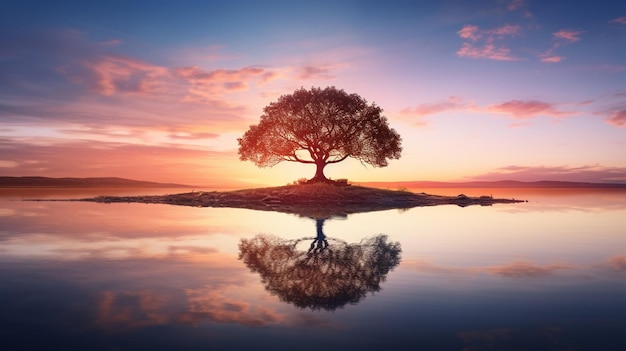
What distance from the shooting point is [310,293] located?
10555mm

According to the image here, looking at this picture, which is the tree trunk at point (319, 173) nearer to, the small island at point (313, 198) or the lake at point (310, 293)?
the small island at point (313, 198)

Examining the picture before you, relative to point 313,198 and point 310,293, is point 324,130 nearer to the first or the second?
point 313,198

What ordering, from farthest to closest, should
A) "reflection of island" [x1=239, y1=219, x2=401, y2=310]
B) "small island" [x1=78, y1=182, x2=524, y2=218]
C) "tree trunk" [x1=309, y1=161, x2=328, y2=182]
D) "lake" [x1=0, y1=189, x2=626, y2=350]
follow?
1. "tree trunk" [x1=309, y1=161, x2=328, y2=182]
2. "small island" [x1=78, y1=182, x2=524, y2=218]
3. "reflection of island" [x1=239, y1=219, x2=401, y2=310]
4. "lake" [x1=0, y1=189, x2=626, y2=350]

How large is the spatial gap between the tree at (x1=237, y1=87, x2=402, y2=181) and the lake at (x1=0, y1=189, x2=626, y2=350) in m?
→ 41.3

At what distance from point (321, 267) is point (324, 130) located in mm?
49066

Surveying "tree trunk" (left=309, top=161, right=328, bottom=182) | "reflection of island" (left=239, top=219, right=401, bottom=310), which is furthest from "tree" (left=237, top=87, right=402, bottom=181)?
"reflection of island" (left=239, top=219, right=401, bottom=310)

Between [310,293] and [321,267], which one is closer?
[310,293]

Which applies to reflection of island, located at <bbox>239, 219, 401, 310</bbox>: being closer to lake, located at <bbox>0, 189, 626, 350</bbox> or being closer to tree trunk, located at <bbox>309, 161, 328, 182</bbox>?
lake, located at <bbox>0, 189, 626, 350</bbox>

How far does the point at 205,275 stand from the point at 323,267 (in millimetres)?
3696

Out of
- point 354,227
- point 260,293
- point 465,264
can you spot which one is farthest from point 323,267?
point 354,227

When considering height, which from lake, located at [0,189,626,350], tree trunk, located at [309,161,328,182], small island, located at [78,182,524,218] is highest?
tree trunk, located at [309,161,328,182]

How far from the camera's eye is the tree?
6084 centimetres

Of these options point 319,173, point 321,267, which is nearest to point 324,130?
point 319,173

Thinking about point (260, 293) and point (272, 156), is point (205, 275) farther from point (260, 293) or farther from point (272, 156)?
point (272, 156)
